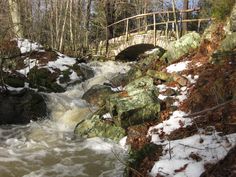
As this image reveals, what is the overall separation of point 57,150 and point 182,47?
19.5 ft

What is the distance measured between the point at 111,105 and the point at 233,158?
4401 mm

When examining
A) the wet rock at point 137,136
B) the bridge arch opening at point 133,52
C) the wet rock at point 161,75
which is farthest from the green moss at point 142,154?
the bridge arch opening at point 133,52

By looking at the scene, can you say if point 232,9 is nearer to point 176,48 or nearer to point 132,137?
point 176,48

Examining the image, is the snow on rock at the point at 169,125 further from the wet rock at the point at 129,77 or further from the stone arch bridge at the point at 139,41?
the stone arch bridge at the point at 139,41

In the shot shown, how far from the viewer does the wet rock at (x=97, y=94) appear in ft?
36.7

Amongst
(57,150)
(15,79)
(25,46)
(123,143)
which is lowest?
(57,150)

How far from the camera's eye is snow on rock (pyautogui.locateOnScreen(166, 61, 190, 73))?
10.2m

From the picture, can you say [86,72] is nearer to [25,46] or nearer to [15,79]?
[25,46]

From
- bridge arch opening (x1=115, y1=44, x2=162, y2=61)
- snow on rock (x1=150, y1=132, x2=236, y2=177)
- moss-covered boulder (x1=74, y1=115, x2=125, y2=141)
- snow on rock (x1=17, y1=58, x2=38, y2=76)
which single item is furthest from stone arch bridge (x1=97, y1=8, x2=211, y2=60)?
snow on rock (x1=150, y1=132, x2=236, y2=177)

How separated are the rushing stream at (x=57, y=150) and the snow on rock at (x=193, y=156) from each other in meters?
0.95

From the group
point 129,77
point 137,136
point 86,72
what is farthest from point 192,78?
point 86,72

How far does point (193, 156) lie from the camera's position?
5.15m

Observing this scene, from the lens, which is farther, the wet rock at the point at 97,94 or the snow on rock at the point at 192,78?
the wet rock at the point at 97,94

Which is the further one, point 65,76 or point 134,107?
point 65,76
